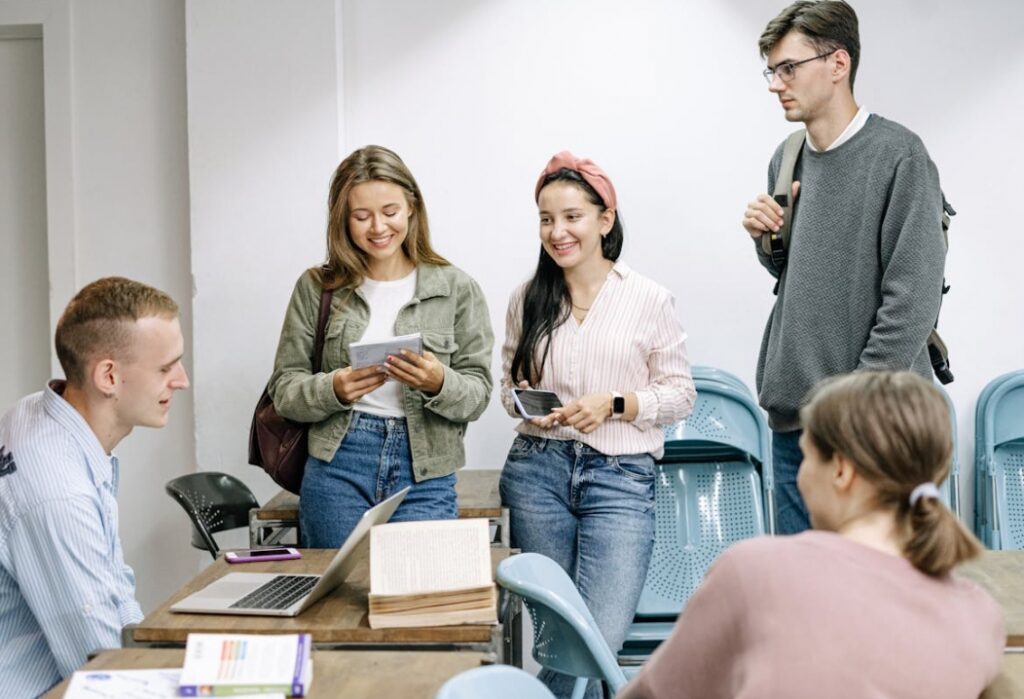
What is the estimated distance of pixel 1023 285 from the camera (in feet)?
→ 14.4

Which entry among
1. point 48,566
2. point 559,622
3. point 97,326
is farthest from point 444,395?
point 48,566

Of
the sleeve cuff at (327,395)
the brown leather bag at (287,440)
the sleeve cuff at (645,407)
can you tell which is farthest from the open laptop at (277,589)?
the sleeve cuff at (645,407)

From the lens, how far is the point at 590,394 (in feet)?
11.3

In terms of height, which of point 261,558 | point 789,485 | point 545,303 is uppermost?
point 545,303

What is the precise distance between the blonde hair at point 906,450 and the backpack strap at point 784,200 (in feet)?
5.63

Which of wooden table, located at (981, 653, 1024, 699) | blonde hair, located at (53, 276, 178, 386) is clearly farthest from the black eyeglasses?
blonde hair, located at (53, 276, 178, 386)

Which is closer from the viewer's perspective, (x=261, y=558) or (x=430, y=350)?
(x=261, y=558)

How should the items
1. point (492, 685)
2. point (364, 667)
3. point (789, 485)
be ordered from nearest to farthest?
1. point (492, 685)
2. point (364, 667)
3. point (789, 485)

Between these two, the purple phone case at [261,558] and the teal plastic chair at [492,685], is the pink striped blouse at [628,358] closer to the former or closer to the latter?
the purple phone case at [261,558]

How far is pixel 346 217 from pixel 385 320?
32 cm

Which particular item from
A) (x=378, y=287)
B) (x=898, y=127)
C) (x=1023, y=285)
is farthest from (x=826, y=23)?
(x=1023, y=285)

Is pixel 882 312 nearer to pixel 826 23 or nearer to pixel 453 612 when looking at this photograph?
pixel 826 23

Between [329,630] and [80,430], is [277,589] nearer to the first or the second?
[329,630]

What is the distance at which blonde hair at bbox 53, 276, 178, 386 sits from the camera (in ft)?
8.16
